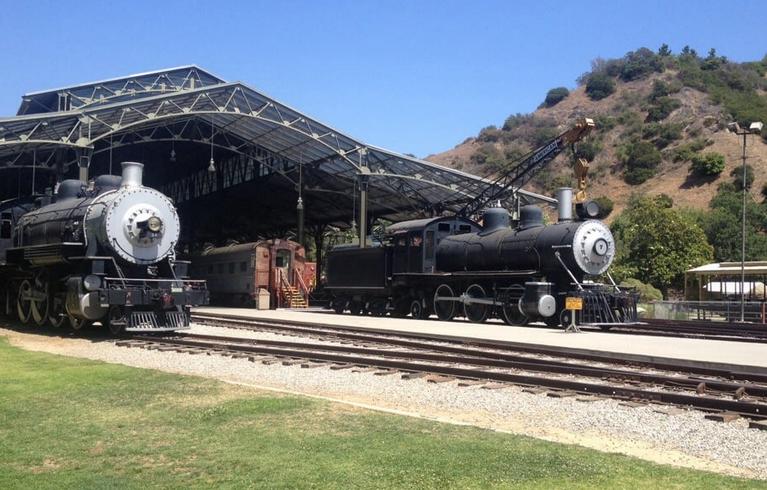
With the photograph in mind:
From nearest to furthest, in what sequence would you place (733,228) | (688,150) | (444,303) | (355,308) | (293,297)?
(444,303), (355,308), (293,297), (733,228), (688,150)

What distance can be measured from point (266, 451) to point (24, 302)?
1846cm

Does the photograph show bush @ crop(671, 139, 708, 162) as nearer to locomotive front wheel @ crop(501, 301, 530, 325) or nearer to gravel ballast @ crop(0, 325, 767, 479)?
locomotive front wheel @ crop(501, 301, 530, 325)

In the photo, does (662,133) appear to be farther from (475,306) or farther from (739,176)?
(475,306)

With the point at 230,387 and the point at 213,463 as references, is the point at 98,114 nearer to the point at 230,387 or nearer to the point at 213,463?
the point at 230,387

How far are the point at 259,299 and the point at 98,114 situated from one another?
11636 millimetres

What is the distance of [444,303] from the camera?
2670cm

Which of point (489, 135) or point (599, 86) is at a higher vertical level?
point (599, 86)

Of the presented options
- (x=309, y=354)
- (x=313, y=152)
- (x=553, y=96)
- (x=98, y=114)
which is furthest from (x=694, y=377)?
(x=553, y=96)

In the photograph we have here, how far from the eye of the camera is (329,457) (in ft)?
20.7

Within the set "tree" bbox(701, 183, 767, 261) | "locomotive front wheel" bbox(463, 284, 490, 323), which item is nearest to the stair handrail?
"locomotive front wheel" bbox(463, 284, 490, 323)

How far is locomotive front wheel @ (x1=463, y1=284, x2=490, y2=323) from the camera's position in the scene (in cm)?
2498

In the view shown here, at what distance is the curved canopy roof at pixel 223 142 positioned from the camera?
1212 inches

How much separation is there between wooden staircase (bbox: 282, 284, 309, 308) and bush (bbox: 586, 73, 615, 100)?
3253 inches

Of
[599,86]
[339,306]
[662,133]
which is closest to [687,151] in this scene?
[662,133]
